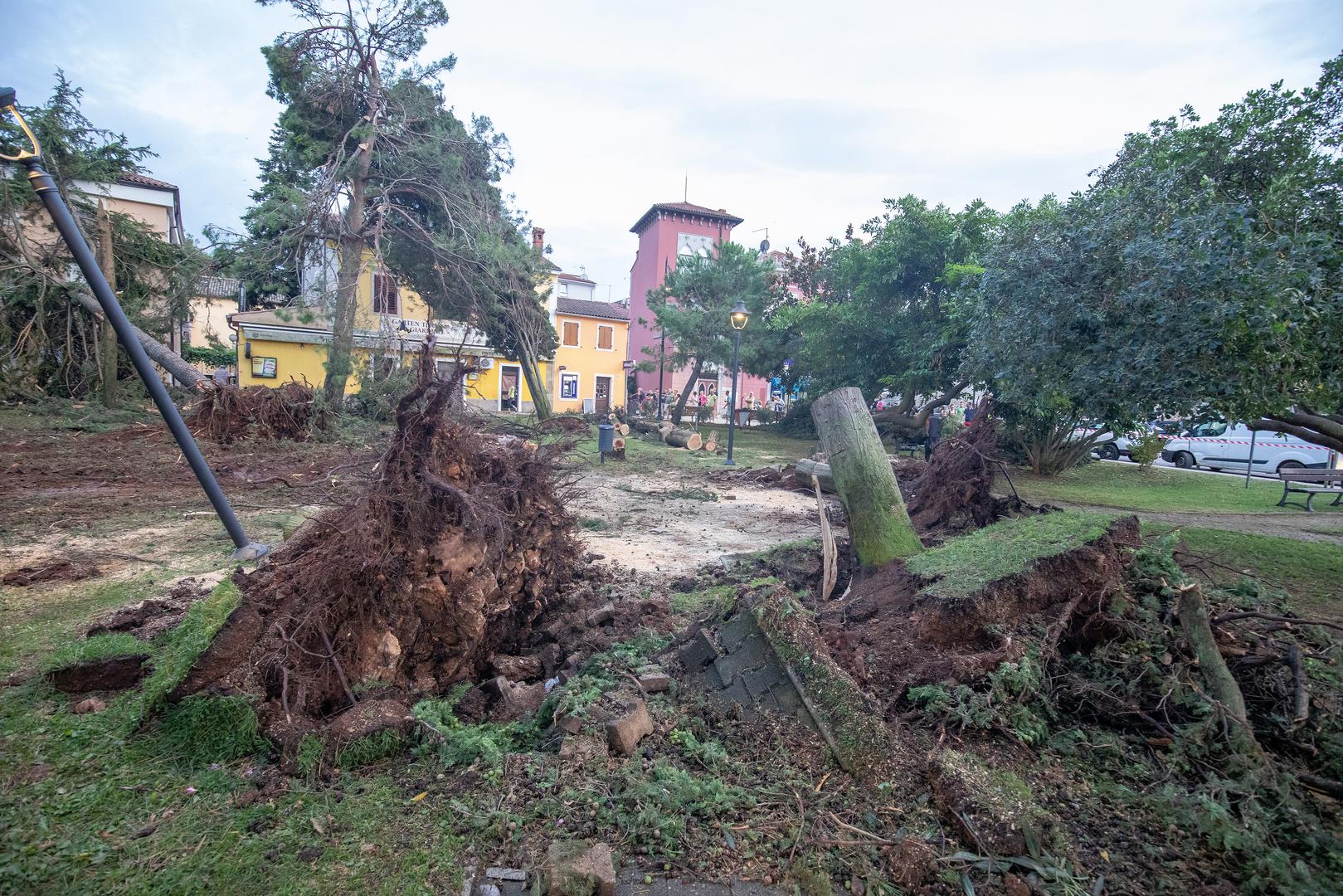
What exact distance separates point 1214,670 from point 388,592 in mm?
4333

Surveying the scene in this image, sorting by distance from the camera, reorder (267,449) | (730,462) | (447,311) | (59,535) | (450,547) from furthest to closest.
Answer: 1. (447,311)
2. (730,462)
3. (267,449)
4. (59,535)
5. (450,547)

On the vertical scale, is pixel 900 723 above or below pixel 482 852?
above

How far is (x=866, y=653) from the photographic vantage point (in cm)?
354

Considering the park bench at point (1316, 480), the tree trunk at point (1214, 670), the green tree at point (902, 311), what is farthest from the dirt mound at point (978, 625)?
the green tree at point (902, 311)

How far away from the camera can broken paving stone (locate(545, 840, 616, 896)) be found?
2.13m

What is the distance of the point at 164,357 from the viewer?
15180 millimetres

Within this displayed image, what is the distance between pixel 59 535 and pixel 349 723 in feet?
19.9

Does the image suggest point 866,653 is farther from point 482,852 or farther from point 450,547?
point 450,547

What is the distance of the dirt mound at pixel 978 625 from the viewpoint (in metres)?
3.24

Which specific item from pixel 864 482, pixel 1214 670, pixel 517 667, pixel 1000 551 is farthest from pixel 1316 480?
pixel 517 667

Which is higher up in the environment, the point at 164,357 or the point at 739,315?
the point at 739,315

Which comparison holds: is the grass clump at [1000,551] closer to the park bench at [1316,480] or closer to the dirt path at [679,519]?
the dirt path at [679,519]

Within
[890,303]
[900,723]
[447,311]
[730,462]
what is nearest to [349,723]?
[900,723]

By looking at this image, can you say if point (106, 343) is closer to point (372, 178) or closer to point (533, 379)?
point (372, 178)
